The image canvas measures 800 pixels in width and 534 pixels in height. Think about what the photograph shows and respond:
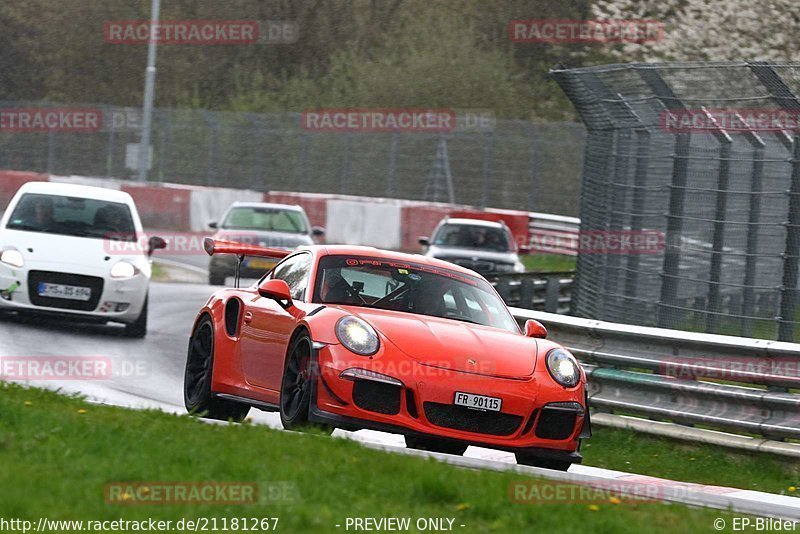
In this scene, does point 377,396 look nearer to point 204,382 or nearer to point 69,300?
point 204,382

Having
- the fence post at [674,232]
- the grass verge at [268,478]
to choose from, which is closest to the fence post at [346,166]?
the fence post at [674,232]

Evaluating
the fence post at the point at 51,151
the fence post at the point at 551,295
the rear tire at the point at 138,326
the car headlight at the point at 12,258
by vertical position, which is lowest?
the rear tire at the point at 138,326

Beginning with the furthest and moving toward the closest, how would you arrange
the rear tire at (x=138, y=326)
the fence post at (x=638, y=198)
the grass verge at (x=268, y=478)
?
1. the rear tire at (x=138, y=326)
2. the fence post at (x=638, y=198)
3. the grass verge at (x=268, y=478)

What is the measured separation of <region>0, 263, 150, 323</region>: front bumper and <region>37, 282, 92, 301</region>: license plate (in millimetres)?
40

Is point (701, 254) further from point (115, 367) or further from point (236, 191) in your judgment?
point (236, 191)

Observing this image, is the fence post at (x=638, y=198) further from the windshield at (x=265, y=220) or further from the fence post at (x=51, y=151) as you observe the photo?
the fence post at (x=51, y=151)

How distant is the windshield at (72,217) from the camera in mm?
16656

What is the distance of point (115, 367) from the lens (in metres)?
14.2

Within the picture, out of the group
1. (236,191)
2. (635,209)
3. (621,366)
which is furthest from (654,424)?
(236,191)

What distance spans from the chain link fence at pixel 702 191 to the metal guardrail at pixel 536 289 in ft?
12.0

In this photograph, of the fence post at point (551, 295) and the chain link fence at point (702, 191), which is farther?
the fence post at point (551, 295)

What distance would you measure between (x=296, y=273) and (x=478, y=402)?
2088 mm

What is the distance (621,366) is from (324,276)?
284 centimetres

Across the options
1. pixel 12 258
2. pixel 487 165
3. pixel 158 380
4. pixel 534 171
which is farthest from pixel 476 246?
pixel 158 380
